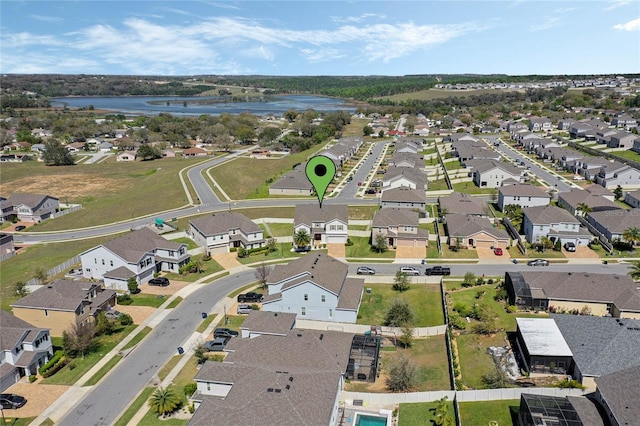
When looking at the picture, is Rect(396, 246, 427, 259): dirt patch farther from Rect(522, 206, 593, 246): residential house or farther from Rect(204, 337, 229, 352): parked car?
Rect(204, 337, 229, 352): parked car

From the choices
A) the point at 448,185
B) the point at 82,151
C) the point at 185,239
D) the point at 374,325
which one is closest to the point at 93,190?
the point at 185,239

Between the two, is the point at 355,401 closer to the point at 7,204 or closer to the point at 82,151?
the point at 7,204

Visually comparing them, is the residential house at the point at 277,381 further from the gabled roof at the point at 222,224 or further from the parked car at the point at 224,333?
the gabled roof at the point at 222,224

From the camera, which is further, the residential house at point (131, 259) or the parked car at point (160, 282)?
the parked car at point (160, 282)

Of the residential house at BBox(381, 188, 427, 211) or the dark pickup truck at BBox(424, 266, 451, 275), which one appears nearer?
the dark pickup truck at BBox(424, 266, 451, 275)

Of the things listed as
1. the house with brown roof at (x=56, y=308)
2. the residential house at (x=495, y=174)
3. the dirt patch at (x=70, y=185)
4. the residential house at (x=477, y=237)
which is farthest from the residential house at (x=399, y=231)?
the dirt patch at (x=70, y=185)

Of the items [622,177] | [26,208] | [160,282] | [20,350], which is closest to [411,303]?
[160,282]

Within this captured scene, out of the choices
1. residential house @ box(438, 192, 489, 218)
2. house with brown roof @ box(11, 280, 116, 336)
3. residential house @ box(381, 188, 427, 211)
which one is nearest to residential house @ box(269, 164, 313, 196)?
residential house @ box(381, 188, 427, 211)
